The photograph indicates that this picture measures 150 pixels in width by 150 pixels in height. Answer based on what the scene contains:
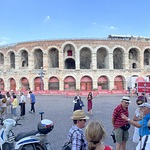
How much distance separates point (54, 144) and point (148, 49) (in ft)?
119

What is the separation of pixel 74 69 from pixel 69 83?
2826mm

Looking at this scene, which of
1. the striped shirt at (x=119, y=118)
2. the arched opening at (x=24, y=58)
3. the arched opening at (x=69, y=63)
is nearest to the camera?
the striped shirt at (x=119, y=118)

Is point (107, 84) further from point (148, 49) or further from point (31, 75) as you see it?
point (31, 75)

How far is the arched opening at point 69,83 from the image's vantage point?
115 feet

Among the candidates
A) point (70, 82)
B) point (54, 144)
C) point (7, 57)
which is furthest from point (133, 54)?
point (54, 144)

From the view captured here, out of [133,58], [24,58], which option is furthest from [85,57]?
[24,58]

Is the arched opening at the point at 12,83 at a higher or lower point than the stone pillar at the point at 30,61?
lower

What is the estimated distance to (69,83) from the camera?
35500 mm

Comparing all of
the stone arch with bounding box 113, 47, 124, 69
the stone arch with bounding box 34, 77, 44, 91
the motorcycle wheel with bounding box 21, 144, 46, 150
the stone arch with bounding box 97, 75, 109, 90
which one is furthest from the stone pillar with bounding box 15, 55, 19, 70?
the motorcycle wheel with bounding box 21, 144, 46, 150

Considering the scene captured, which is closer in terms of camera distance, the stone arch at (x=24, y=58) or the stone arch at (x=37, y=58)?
the stone arch at (x=37, y=58)

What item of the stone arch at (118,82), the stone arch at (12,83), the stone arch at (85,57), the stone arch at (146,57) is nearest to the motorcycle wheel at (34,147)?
the stone arch at (118,82)

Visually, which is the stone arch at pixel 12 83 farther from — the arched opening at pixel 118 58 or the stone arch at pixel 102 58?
the arched opening at pixel 118 58

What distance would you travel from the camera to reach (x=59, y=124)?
980 cm

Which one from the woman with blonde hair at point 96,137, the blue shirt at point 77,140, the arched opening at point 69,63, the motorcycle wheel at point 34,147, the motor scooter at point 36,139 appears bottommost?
the motorcycle wheel at point 34,147
